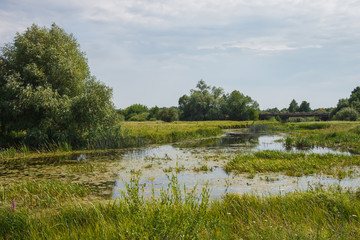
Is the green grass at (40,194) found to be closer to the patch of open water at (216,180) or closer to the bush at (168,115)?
the patch of open water at (216,180)

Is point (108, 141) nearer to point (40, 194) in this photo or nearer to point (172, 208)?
point (40, 194)

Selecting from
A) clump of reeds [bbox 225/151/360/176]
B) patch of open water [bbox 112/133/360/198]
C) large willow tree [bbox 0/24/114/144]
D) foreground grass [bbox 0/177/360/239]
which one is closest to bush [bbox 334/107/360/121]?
clump of reeds [bbox 225/151/360/176]

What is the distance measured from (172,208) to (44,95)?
17.7 m

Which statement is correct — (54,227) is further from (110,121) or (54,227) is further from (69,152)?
(110,121)

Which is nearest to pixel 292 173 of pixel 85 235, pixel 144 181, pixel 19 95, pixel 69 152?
pixel 144 181

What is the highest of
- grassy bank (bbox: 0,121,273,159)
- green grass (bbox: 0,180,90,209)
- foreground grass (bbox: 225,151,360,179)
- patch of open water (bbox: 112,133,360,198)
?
grassy bank (bbox: 0,121,273,159)

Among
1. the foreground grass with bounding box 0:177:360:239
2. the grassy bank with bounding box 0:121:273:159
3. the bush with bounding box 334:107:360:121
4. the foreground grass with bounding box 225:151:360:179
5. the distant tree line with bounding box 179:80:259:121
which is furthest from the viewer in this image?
the distant tree line with bounding box 179:80:259:121

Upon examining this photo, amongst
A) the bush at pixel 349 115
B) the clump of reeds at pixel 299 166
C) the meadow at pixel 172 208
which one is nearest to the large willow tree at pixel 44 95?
the meadow at pixel 172 208

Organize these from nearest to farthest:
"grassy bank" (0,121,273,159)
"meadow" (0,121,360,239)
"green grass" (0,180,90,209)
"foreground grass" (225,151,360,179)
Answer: "meadow" (0,121,360,239)
"green grass" (0,180,90,209)
"foreground grass" (225,151,360,179)
"grassy bank" (0,121,273,159)

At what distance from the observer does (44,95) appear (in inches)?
736

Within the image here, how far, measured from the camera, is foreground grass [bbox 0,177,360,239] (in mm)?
4082

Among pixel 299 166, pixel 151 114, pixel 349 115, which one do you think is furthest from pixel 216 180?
pixel 151 114

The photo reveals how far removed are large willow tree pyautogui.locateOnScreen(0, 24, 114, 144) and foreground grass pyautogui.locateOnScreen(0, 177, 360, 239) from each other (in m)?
14.5

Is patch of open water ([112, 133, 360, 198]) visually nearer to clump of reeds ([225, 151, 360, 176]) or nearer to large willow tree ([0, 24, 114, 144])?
clump of reeds ([225, 151, 360, 176])
